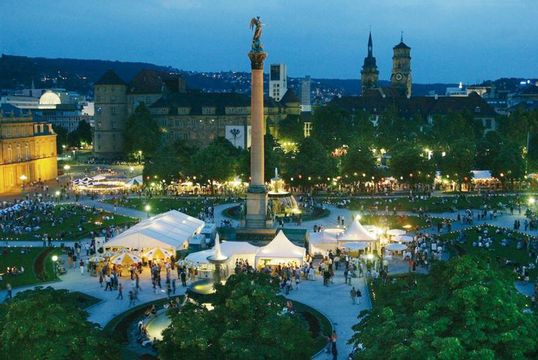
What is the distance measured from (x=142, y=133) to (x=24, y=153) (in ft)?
81.5

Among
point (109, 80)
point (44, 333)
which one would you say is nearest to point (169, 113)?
point (109, 80)

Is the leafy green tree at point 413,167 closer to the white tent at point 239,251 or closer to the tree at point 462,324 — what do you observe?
the white tent at point 239,251

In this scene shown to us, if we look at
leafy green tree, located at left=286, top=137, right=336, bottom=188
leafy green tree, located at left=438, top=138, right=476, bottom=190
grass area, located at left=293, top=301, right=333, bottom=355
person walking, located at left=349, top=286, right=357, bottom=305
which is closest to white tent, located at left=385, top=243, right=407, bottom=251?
person walking, located at left=349, top=286, right=357, bottom=305

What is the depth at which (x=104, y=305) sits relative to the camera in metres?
Result: 34.2

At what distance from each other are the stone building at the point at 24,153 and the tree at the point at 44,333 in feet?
216

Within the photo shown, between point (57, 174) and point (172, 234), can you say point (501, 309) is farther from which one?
point (57, 174)

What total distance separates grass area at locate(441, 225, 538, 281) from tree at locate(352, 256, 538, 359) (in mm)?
22840

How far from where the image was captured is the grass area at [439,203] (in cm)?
6397

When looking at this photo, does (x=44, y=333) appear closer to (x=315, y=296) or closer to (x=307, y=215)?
(x=315, y=296)

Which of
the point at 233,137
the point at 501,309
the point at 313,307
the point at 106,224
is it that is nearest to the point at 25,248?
the point at 106,224

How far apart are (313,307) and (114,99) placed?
95903mm

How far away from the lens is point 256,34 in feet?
159

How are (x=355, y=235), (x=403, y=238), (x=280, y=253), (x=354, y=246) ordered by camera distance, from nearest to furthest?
(x=280, y=253), (x=354, y=246), (x=355, y=235), (x=403, y=238)

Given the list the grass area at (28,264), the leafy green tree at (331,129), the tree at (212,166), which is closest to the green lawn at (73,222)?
the grass area at (28,264)
